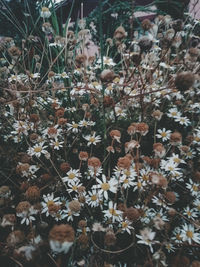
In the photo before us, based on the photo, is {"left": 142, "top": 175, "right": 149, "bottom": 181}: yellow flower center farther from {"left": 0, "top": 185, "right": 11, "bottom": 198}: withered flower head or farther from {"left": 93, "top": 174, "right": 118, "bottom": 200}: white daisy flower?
{"left": 0, "top": 185, "right": 11, "bottom": 198}: withered flower head

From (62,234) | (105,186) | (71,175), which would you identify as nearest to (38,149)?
(71,175)

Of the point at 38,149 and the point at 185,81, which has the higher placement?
the point at 185,81

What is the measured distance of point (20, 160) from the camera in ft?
2.94

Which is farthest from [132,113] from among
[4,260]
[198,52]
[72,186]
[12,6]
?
[12,6]

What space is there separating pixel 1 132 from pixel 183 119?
93cm

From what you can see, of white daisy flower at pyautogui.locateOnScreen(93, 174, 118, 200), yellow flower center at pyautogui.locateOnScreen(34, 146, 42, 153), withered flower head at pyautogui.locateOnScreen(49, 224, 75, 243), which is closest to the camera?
withered flower head at pyautogui.locateOnScreen(49, 224, 75, 243)

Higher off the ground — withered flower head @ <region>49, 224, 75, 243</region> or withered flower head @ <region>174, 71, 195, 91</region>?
withered flower head @ <region>174, 71, 195, 91</region>

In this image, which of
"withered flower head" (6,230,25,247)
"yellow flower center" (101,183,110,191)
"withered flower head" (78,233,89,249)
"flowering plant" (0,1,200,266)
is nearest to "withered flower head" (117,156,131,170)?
"flowering plant" (0,1,200,266)

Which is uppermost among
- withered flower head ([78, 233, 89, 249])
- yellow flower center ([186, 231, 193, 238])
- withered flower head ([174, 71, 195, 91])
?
withered flower head ([174, 71, 195, 91])

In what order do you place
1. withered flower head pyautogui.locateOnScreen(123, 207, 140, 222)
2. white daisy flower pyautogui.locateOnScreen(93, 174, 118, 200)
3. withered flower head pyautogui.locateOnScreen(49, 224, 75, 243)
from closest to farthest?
withered flower head pyautogui.locateOnScreen(49, 224, 75, 243) < withered flower head pyautogui.locateOnScreen(123, 207, 140, 222) < white daisy flower pyautogui.locateOnScreen(93, 174, 118, 200)

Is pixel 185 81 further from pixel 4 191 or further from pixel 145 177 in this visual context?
pixel 4 191

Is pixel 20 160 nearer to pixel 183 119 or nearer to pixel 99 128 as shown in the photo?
pixel 99 128

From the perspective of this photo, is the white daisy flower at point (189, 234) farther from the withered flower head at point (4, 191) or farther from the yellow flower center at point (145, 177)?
the withered flower head at point (4, 191)

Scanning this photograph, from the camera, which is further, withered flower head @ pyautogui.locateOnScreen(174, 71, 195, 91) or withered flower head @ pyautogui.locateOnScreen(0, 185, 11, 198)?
withered flower head @ pyautogui.locateOnScreen(0, 185, 11, 198)
